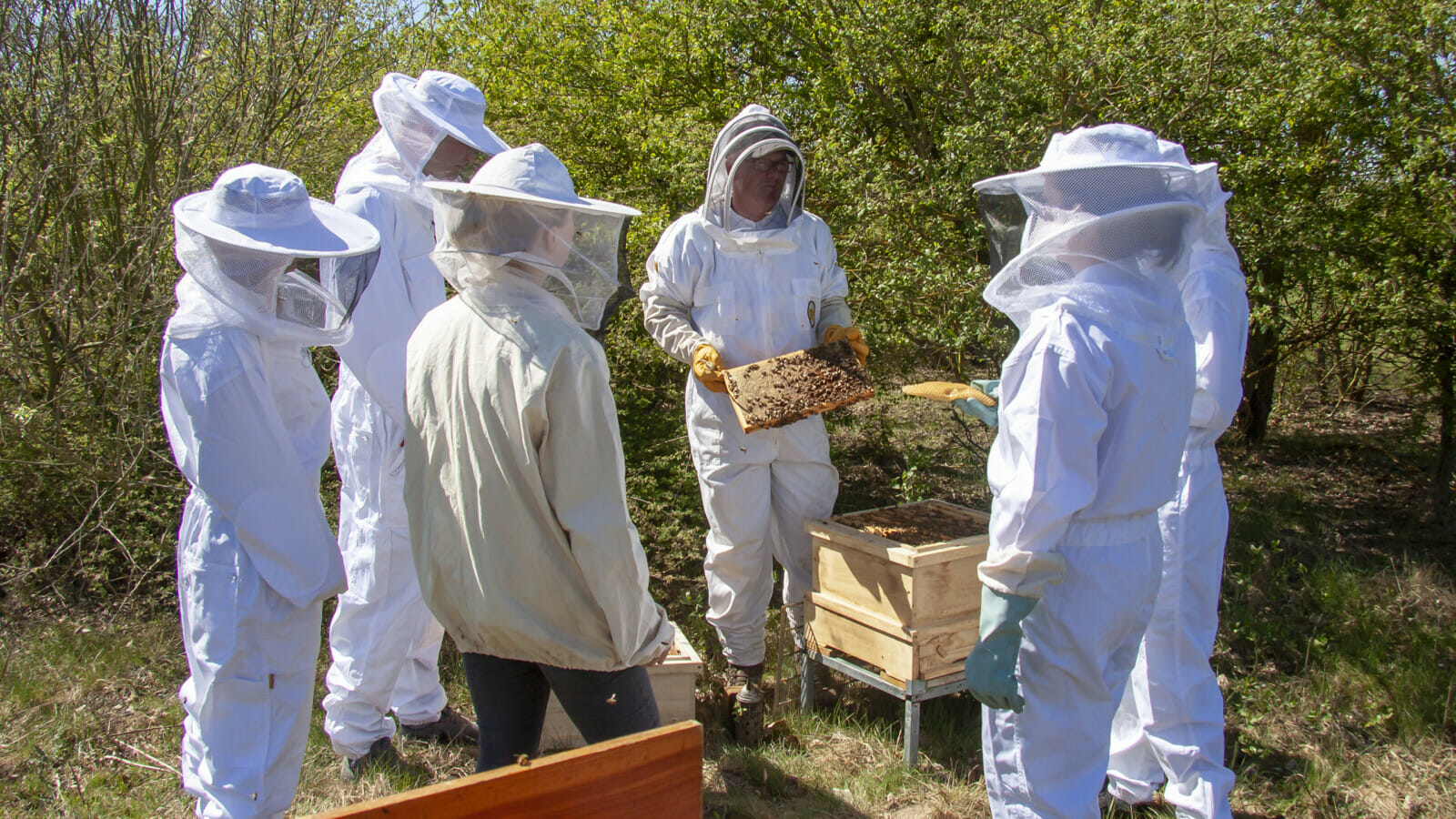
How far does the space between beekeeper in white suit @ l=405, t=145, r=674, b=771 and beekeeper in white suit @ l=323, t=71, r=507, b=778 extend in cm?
108

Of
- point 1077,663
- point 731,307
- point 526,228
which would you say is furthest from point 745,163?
point 1077,663

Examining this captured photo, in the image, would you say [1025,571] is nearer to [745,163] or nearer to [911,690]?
[911,690]

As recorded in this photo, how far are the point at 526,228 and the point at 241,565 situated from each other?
1.10 metres

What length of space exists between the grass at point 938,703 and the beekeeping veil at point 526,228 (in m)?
1.97

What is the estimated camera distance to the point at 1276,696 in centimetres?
396

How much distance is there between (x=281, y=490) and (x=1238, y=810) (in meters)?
3.24

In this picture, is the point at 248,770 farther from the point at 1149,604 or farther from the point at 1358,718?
the point at 1358,718

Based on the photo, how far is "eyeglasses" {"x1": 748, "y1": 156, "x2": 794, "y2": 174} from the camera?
368cm

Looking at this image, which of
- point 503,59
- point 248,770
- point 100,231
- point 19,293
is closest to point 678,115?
point 503,59

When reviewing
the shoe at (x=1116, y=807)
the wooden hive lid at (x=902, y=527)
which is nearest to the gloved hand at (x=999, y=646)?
the wooden hive lid at (x=902, y=527)

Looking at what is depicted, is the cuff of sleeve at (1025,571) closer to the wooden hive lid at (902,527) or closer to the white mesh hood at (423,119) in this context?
the wooden hive lid at (902,527)

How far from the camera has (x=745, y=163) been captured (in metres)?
3.68

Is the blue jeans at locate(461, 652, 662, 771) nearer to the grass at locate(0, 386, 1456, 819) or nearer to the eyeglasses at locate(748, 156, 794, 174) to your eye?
the grass at locate(0, 386, 1456, 819)

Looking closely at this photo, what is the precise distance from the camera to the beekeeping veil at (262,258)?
229 centimetres
